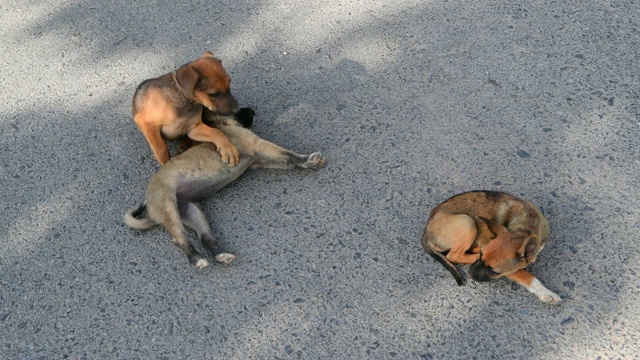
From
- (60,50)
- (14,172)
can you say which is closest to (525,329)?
(14,172)

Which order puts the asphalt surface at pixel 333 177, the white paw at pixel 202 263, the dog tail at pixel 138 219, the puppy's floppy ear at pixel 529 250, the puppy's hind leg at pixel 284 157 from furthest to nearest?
1. the puppy's hind leg at pixel 284 157
2. the dog tail at pixel 138 219
3. the white paw at pixel 202 263
4. the asphalt surface at pixel 333 177
5. the puppy's floppy ear at pixel 529 250

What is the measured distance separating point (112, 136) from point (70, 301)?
1.47 m

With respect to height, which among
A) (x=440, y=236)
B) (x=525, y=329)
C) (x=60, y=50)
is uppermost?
(x=60, y=50)

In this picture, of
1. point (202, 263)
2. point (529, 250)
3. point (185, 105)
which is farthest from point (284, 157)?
point (529, 250)

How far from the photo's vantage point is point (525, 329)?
377cm

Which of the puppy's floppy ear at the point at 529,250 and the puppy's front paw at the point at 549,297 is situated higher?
the puppy's floppy ear at the point at 529,250

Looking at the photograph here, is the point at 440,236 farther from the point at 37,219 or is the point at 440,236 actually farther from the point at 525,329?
the point at 37,219

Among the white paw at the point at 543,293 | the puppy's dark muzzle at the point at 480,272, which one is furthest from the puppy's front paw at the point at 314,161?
the white paw at the point at 543,293

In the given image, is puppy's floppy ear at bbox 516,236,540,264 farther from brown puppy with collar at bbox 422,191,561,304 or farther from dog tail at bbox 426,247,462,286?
dog tail at bbox 426,247,462,286

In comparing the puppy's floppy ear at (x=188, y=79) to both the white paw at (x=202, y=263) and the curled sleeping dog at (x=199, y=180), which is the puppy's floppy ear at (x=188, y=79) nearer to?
the curled sleeping dog at (x=199, y=180)

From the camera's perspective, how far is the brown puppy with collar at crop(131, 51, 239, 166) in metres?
4.42

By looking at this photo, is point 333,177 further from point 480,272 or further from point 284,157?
point 480,272

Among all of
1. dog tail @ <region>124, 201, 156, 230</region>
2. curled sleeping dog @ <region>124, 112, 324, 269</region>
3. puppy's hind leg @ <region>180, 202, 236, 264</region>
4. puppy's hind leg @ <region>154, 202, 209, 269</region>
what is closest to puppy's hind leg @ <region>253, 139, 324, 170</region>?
curled sleeping dog @ <region>124, 112, 324, 269</region>

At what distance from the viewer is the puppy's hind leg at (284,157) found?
4648 mm
